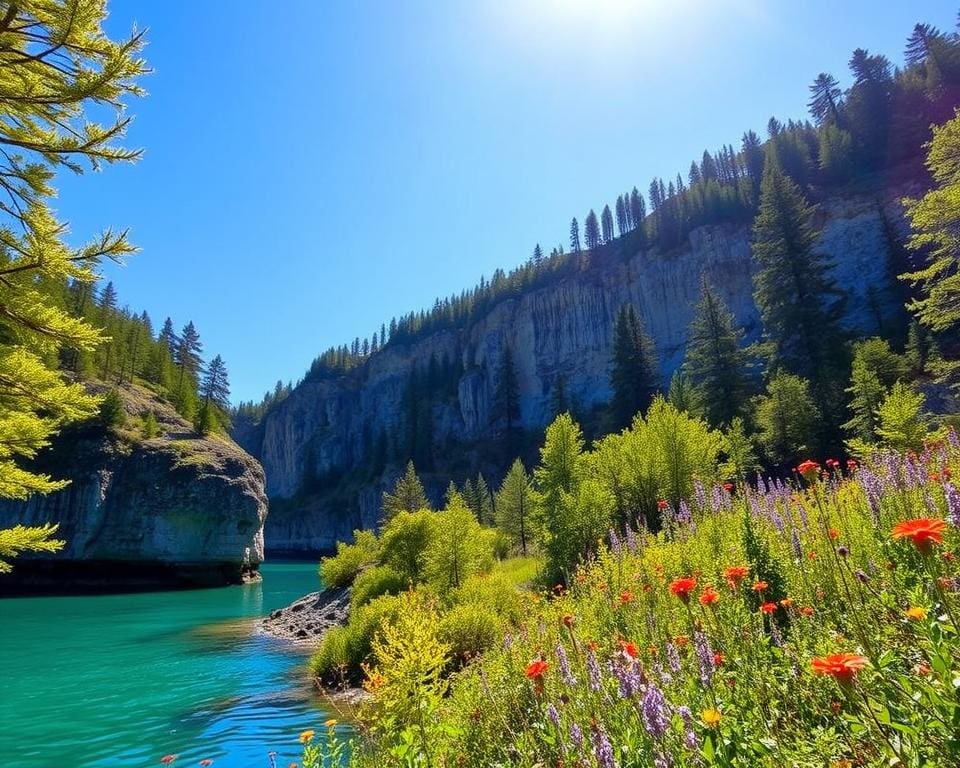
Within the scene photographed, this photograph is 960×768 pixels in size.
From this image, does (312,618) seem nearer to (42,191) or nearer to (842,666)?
(42,191)

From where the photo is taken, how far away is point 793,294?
135 ft

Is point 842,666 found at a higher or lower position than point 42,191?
lower

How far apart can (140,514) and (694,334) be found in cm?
5676

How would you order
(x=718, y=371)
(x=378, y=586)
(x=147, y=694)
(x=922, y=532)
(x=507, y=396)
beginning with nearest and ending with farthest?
(x=922, y=532) → (x=147, y=694) → (x=378, y=586) → (x=718, y=371) → (x=507, y=396)

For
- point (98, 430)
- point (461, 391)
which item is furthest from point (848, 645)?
point (461, 391)

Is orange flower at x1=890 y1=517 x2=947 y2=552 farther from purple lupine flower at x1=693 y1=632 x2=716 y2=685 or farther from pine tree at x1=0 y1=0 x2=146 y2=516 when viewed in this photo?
pine tree at x1=0 y1=0 x2=146 y2=516

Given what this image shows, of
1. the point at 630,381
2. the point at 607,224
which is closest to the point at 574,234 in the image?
the point at 607,224

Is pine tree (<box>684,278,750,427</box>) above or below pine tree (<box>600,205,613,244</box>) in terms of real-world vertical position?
below

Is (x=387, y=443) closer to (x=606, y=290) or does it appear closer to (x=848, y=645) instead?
(x=606, y=290)

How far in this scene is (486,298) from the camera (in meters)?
126

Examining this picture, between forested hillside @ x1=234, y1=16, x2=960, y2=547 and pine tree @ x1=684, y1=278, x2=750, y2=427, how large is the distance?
16 centimetres

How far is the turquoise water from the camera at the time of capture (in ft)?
34.7

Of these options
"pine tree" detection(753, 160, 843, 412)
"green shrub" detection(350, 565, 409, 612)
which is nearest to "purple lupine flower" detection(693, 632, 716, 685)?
"green shrub" detection(350, 565, 409, 612)

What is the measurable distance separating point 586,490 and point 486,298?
108699 mm
